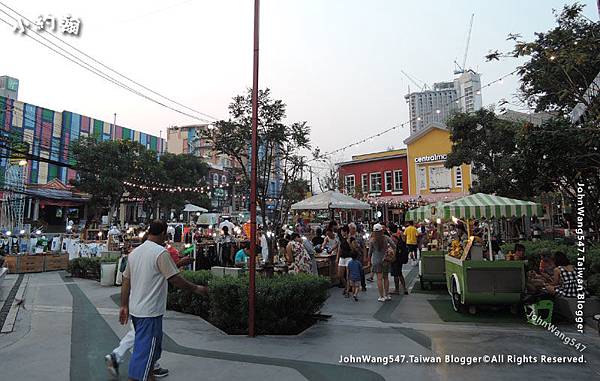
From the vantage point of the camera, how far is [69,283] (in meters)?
11.8

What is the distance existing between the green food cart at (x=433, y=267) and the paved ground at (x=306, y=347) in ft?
6.42

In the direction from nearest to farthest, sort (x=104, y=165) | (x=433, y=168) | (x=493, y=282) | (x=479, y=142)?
(x=493, y=282)
(x=479, y=142)
(x=104, y=165)
(x=433, y=168)

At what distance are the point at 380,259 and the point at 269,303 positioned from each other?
11.5 feet

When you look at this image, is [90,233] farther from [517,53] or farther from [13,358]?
[517,53]

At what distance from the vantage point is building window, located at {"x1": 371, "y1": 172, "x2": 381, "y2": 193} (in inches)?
1303

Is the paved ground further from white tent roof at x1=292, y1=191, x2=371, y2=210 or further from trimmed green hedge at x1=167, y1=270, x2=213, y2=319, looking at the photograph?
white tent roof at x1=292, y1=191, x2=371, y2=210

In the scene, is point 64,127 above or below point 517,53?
above

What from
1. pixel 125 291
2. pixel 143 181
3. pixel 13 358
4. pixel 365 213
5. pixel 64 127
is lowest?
pixel 13 358

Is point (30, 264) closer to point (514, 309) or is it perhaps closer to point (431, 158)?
point (514, 309)

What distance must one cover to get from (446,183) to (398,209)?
15.9ft

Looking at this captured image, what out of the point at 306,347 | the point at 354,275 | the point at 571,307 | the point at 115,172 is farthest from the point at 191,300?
the point at 115,172

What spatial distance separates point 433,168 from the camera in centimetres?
2964

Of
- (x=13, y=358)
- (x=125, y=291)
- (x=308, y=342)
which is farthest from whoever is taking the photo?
(x=308, y=342)

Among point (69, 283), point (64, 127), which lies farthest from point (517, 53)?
point (64, 127)
